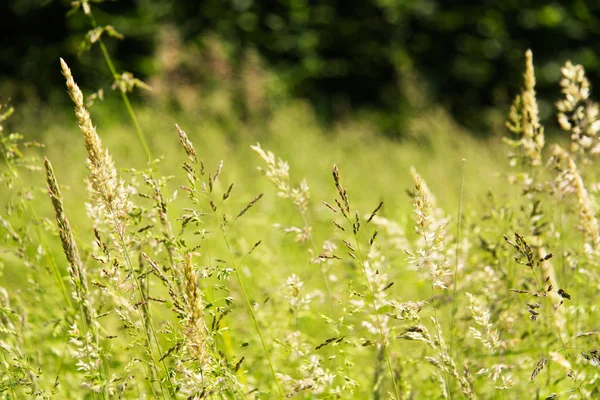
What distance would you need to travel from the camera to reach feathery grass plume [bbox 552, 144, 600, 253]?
133 cm

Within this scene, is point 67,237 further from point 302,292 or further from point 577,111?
point 577,111

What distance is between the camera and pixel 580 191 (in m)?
1.31

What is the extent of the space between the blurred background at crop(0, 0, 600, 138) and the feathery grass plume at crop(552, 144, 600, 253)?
7159 millimetres

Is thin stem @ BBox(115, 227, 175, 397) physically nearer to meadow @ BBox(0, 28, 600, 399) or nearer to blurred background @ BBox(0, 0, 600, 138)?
meadow @ BBox(0, 28, 600, 399)

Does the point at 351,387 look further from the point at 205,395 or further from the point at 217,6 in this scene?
the point at 217,6

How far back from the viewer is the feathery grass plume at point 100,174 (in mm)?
1019

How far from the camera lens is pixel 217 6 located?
9.43 metres

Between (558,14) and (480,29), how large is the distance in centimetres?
108

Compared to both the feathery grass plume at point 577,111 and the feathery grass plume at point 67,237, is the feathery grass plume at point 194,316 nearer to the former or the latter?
the feathery grass plume at point 67,237

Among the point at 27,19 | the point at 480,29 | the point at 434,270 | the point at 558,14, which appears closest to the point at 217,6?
the point at 27,19

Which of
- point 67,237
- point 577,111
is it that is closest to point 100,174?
point 67,237

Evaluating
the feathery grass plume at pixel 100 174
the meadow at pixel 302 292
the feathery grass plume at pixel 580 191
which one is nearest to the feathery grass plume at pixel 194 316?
the meadow at pixel 302 292

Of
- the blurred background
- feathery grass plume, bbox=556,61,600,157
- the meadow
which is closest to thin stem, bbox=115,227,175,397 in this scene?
the meadow

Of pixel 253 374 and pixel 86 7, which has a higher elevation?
pixel 86 7
